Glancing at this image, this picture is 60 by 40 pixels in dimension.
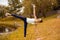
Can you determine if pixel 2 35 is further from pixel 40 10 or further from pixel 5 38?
pixel 40 10

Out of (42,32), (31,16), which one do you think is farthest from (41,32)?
(31,16)

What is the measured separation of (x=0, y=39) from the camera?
2.78 metres

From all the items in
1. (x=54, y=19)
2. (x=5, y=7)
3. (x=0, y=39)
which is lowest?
(x=0, y=39)

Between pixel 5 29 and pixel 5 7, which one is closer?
pixel 5 7

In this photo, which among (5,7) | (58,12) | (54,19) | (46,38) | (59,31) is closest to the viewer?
(46,38)

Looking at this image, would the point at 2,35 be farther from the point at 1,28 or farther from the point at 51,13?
the point at 51,13

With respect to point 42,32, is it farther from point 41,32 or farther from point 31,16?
point 31,16

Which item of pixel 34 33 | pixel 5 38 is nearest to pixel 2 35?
Result: pixel 5 38

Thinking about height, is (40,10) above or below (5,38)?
above

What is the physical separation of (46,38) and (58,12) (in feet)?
4.18

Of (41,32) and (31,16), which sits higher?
(31,16)

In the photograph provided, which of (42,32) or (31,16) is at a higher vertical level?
(31,16)

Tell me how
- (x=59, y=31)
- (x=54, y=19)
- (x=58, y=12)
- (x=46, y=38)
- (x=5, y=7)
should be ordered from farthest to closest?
(x=58, y=12) → (x=54, y=19) → (x=5, y=7) → (x=59, y=31) → (x=46, y=38)

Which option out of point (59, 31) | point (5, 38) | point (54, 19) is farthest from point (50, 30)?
point (5, 38)
